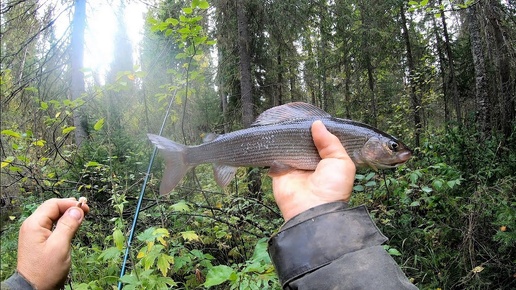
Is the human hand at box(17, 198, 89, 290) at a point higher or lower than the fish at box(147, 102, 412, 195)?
lower

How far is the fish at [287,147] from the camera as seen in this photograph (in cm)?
212

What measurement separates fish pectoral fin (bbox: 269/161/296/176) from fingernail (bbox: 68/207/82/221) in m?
1.07

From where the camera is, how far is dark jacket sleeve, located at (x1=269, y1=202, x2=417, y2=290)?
136 centimetres

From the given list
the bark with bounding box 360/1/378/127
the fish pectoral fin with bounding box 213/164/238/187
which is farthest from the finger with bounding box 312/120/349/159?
the bark with bounding box 360/1/378/127

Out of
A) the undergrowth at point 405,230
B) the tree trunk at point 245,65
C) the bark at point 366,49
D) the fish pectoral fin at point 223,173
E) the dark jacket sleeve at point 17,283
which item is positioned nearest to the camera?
the dark jacket sleeve at point 17,283

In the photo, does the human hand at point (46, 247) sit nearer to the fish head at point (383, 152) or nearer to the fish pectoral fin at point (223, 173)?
the fish pectoral fin at point (223, 173)

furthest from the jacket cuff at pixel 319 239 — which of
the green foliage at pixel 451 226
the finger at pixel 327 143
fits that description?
the green foliage at pixel 451 226

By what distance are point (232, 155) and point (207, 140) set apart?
0.19 meters

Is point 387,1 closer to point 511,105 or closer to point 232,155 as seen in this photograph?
point 511,105

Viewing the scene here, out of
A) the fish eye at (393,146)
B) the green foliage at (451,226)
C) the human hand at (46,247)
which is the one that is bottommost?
the green foliage at (451,226)

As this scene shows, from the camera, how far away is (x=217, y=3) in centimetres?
885

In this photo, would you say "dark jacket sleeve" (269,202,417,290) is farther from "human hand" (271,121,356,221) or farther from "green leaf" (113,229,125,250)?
"green leaf" (113,229,125,250)

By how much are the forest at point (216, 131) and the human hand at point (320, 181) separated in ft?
1.97

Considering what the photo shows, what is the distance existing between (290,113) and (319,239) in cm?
97
